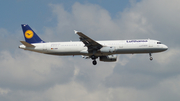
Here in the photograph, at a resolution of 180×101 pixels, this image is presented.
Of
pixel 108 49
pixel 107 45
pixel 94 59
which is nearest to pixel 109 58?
pixel 94 59

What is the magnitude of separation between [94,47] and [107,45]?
294cm

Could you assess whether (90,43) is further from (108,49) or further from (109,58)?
(109,58)

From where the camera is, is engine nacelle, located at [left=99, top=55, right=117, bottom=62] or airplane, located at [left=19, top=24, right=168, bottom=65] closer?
airplane, located at [left=19, top=24, right=168, bottom=65]

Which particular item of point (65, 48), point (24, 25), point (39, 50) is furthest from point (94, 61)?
point (24, 25)

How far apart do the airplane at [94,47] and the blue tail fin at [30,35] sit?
73 millimetres

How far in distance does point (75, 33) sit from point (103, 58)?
539 inches

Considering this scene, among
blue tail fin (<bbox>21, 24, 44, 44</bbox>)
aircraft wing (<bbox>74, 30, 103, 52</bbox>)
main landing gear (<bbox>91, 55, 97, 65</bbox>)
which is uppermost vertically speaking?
blue tail fin (<bbox>21, 24, 44, 44</bbox>)

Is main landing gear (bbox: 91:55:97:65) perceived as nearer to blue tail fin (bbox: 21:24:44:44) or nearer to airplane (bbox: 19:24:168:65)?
airplane (bbox: 19:24:168:65)

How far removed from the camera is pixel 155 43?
75000 mm

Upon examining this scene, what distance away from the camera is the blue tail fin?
7846cm

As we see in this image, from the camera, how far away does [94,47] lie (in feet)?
243

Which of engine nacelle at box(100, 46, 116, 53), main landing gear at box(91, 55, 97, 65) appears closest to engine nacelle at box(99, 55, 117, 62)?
main landing gear at box(91, 55, 97, 65)

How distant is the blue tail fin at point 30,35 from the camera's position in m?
78.5

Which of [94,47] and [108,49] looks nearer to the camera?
[108,49]
